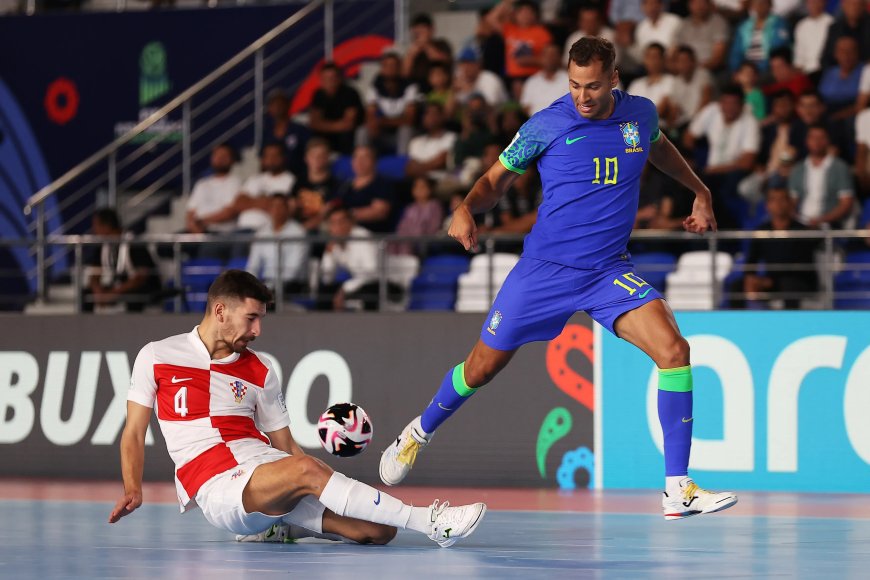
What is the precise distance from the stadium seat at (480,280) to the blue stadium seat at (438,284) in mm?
115

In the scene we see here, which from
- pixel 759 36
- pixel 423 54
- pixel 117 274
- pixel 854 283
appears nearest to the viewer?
pixel 854 283

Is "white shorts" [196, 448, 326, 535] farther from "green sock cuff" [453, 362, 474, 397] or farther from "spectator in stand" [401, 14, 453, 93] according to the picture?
"spectator in stand" [401, 14, 453, 93]

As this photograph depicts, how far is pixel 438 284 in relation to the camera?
13938mm

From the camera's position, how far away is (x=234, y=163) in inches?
675

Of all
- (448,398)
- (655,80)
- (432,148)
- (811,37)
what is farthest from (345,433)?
(811,37)

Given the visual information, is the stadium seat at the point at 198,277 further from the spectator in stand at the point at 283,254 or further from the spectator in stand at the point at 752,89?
the spectator in stand at the point at 752,89

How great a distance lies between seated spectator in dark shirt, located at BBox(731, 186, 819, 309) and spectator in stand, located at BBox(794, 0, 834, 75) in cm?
272

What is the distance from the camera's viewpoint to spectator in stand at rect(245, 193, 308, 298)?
14.4m

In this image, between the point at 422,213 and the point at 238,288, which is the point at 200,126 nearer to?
the point at 422,213

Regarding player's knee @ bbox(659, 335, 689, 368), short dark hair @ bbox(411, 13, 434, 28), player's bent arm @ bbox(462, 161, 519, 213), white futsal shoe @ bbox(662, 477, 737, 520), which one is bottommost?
white futsal shoe @ bbox(662, 477, 737, 520)

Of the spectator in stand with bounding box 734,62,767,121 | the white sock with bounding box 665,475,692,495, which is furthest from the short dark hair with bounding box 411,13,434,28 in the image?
the white sock with bounding box 665,475,692,495

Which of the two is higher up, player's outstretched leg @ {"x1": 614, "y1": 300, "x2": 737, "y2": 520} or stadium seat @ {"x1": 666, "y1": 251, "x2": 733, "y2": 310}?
stadium seat @ {"x1": 666, "y1": 251, "x2": 733, "y2": 310}

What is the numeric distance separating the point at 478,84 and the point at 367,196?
198 centimetres

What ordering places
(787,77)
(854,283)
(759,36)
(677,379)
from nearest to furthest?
(677,379), (854,283), (787,77), (759,36)
